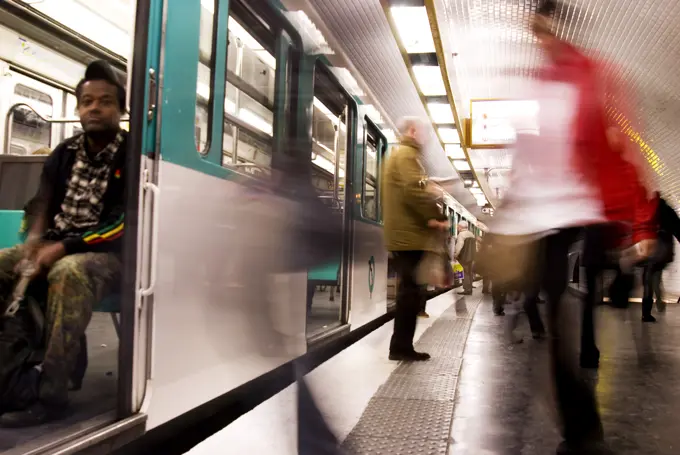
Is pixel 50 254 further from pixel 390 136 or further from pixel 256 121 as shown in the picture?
pixel 390 136

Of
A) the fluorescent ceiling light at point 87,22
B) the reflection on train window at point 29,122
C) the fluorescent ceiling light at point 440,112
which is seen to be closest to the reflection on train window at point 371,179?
the fluorescent ceiling light at point 87,22

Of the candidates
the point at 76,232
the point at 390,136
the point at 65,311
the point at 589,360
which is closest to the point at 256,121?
the point at 76,232

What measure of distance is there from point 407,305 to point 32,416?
2.40 m

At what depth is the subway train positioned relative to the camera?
2.10 metres

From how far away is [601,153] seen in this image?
197 centimetres

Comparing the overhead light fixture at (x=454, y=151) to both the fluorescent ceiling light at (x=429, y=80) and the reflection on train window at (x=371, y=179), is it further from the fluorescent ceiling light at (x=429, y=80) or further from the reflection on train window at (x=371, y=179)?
the reflection on train window at (x=371, y=179)

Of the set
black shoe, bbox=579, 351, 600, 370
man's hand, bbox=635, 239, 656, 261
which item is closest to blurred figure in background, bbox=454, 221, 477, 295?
Answer: black shoe, bbox=579, 351, 600, 370

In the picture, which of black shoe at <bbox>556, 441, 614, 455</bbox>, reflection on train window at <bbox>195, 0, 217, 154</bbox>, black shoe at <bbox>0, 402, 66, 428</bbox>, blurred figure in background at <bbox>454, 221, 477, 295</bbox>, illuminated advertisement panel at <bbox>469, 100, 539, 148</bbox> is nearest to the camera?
black shoe at <bbox>556, 441, 614, 455</bbox>

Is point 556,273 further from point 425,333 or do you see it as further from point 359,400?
point 425,333

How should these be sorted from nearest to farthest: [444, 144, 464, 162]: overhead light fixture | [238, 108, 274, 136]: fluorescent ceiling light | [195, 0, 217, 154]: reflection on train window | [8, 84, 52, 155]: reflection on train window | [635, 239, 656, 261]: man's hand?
[635, 239, 656, 261]: man's hand
[195, 0, 217, 154]: reflection on train window
[238, 108, 274, 136]: fluorescent ceiling light
[8, 84, 52, 155]: reflection on train window
[444, 144, 464, 162]: overhead light fixture

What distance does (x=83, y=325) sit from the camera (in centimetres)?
241

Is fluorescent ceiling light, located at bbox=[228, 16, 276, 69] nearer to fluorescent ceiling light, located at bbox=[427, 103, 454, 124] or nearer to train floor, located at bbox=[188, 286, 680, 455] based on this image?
train floor, located at bbox=[188, 286, 680, 455]

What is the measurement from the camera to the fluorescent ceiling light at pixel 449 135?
12.9 m

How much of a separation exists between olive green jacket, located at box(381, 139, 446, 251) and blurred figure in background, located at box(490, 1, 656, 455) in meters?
1.84
